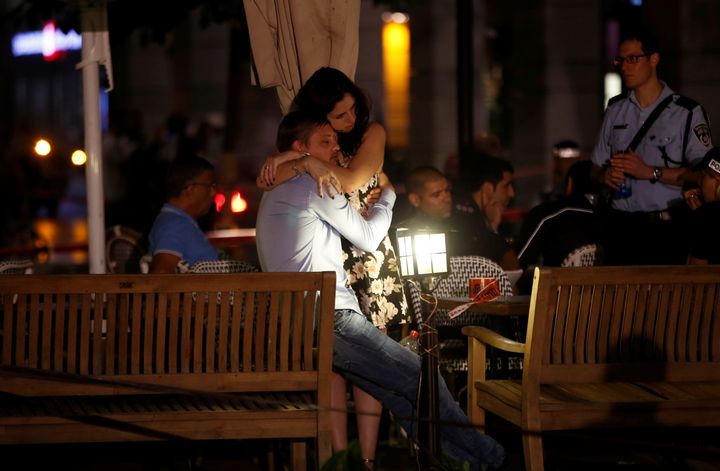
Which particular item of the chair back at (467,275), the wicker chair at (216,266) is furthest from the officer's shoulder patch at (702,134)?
the wicker chair at (216,266)

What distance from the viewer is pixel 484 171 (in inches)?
342

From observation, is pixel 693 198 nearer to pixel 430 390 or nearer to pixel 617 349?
pixel 617 349

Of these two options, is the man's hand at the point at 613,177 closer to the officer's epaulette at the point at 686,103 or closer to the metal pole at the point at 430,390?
the officer's epaulette at the point at 686,103

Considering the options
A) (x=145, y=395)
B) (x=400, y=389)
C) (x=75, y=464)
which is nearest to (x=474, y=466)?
(x=400, y=389)

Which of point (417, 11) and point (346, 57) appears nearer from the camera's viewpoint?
point (346, 57)

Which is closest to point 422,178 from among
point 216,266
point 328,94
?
point 216,266

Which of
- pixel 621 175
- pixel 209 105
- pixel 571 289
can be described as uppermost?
pixel 209 105

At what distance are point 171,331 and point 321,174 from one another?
3.09 feet

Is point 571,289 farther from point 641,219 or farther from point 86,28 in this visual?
point 86,28

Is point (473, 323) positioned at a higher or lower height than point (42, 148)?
lower

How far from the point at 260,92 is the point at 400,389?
1770 centimetres

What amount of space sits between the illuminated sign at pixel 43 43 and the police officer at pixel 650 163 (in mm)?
25814

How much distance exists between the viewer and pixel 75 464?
23.0 feet

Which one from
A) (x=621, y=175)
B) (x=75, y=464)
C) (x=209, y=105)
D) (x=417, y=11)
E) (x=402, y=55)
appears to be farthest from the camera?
(x=402, y=55)
